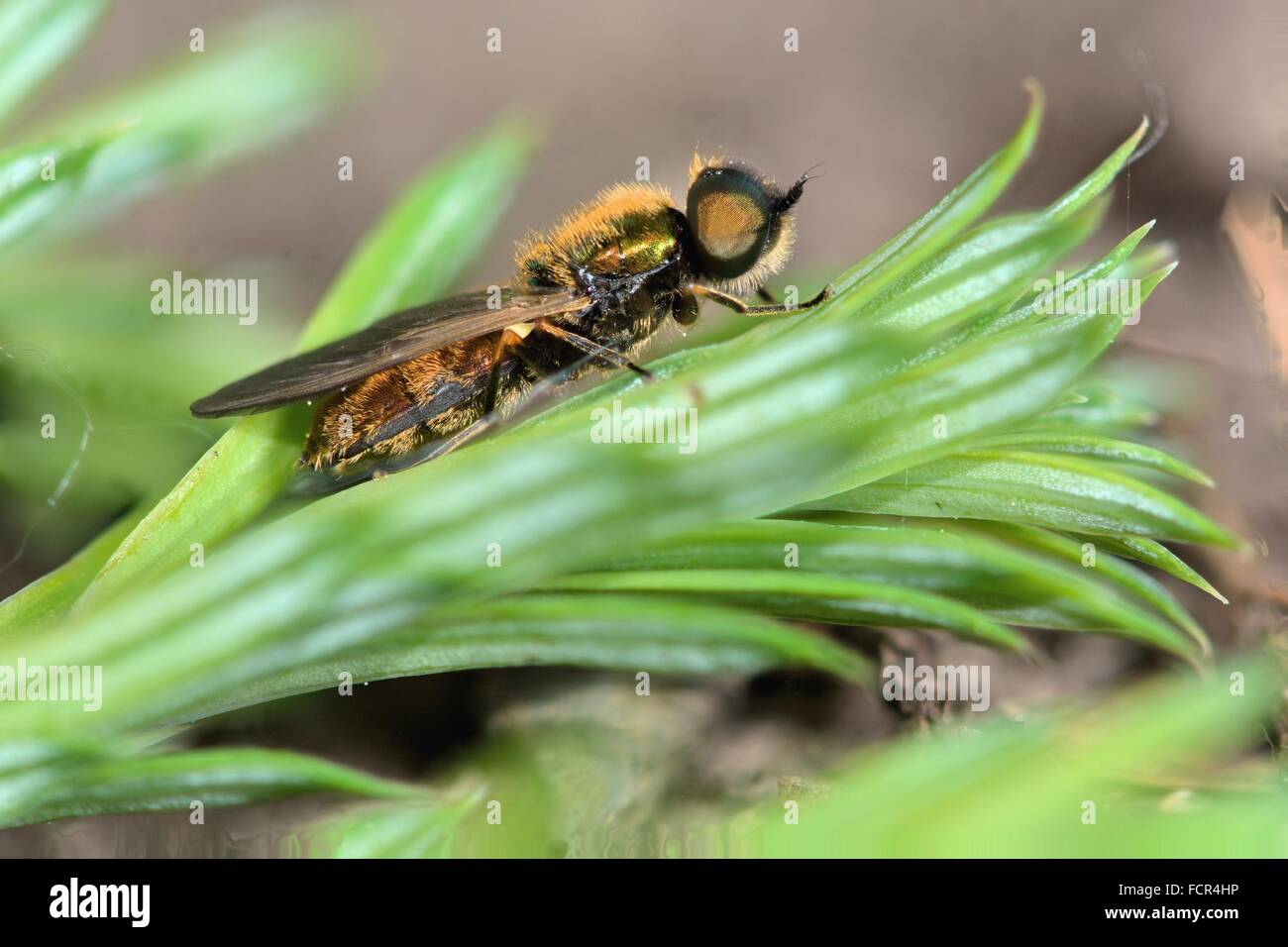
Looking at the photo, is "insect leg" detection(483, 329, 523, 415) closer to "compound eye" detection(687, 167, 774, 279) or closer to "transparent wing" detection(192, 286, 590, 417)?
"transparent wing" detection(192, 286, 590, 417)

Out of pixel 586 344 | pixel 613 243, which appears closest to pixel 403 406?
pixel 586 344

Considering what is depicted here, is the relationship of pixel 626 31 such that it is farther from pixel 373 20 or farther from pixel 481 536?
pixel 481 536

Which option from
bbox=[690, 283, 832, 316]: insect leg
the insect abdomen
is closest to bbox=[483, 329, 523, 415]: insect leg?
the insect abdomen

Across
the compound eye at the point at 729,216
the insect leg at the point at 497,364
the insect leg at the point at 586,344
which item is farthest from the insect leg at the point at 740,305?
the insect leg at the point at 497,364

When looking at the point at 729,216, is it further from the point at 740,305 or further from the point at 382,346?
the point at 382,346

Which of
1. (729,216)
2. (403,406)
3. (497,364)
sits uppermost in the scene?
(729,216)
